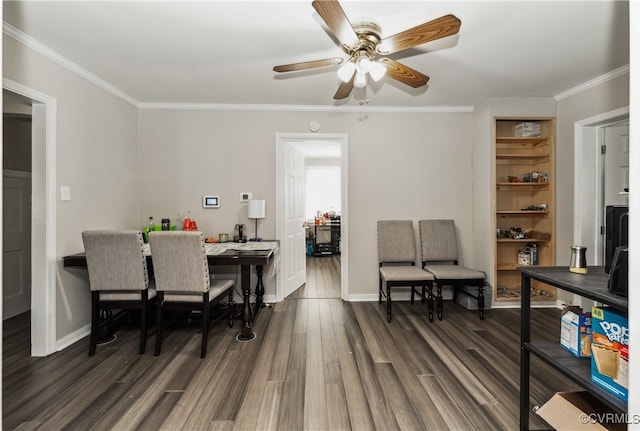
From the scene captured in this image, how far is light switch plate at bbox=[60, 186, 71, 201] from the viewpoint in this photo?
7.90ft

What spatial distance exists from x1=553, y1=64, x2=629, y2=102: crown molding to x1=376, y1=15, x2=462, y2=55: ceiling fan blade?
2.28 meters

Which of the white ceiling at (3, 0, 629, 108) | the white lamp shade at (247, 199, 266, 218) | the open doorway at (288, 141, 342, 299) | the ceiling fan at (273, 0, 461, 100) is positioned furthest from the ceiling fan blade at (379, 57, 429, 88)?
the open doorway at (288, 141, 342, 299)

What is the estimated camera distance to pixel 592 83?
286 cm

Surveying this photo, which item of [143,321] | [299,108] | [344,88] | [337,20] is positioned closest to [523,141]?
[344,88]

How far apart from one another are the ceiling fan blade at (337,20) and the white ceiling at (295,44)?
26cm

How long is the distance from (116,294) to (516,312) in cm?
399

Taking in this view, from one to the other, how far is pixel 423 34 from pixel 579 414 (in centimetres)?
203

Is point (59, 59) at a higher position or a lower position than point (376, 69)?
higher

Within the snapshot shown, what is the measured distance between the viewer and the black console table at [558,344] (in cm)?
109

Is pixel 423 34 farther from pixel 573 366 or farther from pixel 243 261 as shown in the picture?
pixel 243 261

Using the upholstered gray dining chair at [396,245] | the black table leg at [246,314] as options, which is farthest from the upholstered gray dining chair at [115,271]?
the upholstered gray dining chair at [396,245]

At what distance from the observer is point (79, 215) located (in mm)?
2586

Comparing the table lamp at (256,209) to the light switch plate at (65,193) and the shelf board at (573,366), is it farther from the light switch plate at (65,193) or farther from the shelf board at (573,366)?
the shelf board at (573,366)

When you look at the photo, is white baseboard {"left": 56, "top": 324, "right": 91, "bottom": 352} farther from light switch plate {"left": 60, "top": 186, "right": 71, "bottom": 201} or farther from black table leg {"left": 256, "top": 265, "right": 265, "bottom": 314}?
black table leg {"left": 256, "top": 265, "right": 265, "bottom": 314}
